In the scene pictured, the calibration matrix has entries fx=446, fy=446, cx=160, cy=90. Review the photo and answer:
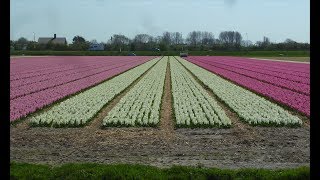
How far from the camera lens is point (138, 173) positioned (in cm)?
662

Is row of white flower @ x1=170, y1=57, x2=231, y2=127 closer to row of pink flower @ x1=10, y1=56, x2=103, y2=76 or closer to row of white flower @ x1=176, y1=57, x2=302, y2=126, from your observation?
row of white flower @ x1=176, y1=57, x2=302, y2=126

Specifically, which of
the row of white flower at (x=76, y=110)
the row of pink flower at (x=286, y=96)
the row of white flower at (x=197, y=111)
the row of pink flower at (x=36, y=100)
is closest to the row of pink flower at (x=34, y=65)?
the row of pink flower at (x=36, y=100)

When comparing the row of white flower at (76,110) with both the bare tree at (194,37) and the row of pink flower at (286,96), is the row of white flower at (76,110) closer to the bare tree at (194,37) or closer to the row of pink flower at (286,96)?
the row of pink flower at (286,96)

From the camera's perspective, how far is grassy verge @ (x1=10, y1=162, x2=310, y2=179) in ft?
21.5

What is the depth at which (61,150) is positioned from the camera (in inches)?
368

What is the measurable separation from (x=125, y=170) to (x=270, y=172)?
225 cm

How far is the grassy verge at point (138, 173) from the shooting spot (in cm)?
655

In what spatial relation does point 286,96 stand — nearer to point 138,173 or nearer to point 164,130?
point 164,130

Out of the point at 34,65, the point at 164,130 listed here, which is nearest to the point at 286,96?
the point at 164,130

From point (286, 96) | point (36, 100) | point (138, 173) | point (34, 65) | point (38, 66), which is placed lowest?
point (138, 173)

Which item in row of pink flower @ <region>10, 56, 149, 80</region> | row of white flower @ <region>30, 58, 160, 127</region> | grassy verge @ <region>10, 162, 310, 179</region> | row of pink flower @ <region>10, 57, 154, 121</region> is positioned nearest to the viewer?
grassy verge @ <region>10, 162, 310, 179</region>

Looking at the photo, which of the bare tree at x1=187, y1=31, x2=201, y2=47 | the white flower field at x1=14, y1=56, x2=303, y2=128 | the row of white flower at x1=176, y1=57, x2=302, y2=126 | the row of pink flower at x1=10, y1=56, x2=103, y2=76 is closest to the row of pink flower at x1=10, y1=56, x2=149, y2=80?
the row of pink flower at x1=10, y1=56, x2=103, y2=76

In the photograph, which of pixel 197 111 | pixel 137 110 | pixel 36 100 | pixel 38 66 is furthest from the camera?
pixel 38 66
